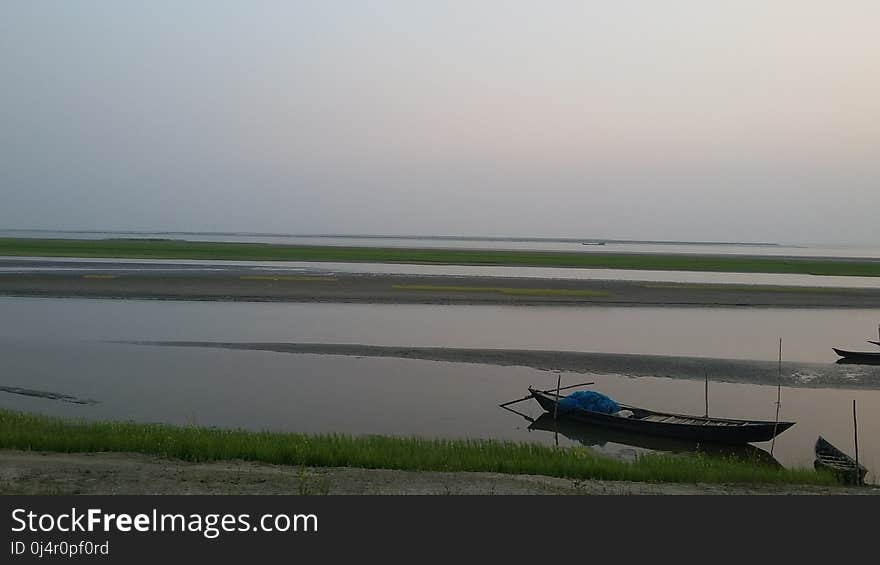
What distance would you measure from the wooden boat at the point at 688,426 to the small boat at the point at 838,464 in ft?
3.74

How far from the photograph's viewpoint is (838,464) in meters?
13.0

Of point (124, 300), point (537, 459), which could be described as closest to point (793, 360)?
point (537, 459)

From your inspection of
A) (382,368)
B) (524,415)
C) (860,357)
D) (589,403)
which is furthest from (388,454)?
(860,357)

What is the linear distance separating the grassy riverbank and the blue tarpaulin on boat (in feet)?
13.5

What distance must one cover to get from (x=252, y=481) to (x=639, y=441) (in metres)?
9.80

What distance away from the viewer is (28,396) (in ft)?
60.2

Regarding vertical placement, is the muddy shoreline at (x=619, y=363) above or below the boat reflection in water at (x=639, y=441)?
above

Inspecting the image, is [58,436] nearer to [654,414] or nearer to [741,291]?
[654,414]

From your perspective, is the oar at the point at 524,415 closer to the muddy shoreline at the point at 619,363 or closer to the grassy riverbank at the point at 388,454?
the grassy riverbank at the point at 388,454

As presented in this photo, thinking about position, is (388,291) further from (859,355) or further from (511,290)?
(859,355)

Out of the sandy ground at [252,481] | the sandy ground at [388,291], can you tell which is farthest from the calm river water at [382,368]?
the sandy ground at [252,481]

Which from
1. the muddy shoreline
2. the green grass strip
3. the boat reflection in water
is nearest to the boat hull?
the muddy shoreline

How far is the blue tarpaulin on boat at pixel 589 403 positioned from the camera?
17.1 meters

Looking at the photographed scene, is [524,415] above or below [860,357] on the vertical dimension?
below
